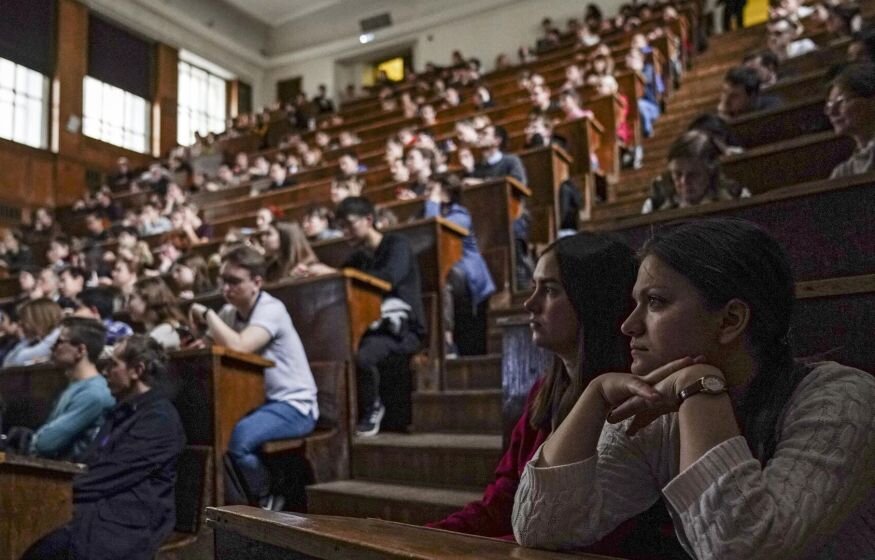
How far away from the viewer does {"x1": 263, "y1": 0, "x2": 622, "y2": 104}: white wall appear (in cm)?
596

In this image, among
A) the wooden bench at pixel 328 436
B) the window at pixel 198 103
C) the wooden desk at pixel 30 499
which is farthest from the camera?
the window at pixel 198 103

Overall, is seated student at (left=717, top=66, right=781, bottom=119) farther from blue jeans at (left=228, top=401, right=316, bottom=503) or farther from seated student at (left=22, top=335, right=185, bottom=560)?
seated student at (left=22, top=335, right=185, bottom=560)

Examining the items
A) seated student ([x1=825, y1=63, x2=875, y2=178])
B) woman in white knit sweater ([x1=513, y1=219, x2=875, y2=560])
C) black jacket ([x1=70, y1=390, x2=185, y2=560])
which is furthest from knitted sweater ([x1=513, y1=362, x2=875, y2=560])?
black jacket ([x1=70, y1=390, x2=185, y2=560])

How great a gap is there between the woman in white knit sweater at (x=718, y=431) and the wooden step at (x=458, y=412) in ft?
2.75

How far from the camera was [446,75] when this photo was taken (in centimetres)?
536

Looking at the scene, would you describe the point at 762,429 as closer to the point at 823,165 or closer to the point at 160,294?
the point at 823,165

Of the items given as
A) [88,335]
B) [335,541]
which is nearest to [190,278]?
[88,335]

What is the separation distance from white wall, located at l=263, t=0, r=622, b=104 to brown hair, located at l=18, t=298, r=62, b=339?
182 inches

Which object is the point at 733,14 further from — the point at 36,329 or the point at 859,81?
the point at 36,329

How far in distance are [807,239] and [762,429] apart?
52 centimetres

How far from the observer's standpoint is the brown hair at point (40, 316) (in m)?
2.04

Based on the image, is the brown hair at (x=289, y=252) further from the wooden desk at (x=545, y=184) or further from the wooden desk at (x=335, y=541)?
the wooden desk at (x=335, y=541)

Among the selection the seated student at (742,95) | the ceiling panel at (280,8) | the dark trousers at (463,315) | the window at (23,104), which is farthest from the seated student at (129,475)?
the ceiling panel at (280,8)

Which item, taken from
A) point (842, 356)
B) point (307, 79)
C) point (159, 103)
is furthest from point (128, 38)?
point (842, 356)
